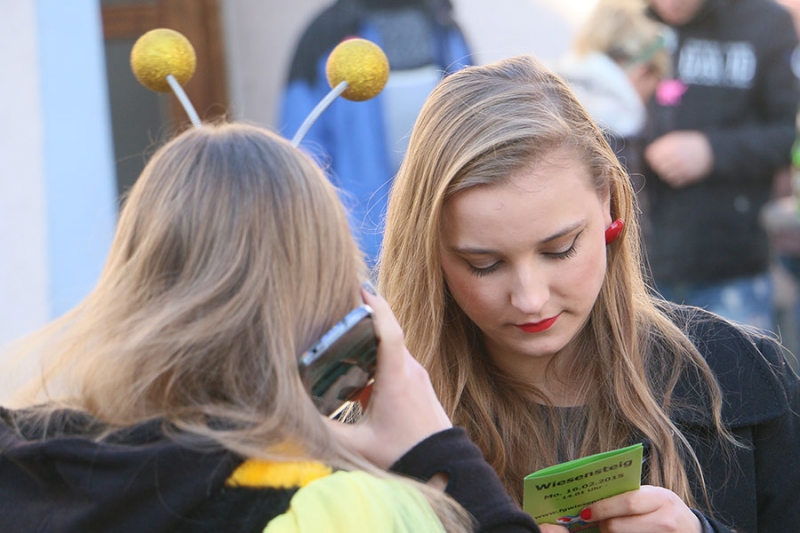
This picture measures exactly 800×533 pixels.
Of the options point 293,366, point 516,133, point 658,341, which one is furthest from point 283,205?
point 658,341

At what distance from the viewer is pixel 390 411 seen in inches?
61.9

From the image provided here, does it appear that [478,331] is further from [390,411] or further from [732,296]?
[732,296]

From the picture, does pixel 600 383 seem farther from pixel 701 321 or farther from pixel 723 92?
pixel 723 92

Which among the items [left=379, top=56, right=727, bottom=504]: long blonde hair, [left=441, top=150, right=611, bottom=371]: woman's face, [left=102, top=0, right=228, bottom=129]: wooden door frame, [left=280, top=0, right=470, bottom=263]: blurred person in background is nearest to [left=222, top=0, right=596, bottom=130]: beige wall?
[left=102, top=0, right=228, bottom=129]: wooden door frame

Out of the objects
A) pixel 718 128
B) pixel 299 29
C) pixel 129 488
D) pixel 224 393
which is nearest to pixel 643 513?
pixel 224 393

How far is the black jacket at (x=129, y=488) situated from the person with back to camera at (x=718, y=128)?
306cm

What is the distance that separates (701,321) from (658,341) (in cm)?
11

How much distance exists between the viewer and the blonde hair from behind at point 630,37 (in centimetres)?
412

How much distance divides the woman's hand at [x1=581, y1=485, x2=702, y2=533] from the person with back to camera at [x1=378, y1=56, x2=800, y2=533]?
0.15ft

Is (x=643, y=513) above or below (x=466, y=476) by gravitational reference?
below

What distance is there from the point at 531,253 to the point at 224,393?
25.6 inches

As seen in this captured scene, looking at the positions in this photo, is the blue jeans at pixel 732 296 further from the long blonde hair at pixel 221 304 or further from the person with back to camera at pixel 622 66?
→ the long blonde hair at pixel 221 304

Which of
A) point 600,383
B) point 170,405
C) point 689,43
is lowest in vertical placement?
point 600,383

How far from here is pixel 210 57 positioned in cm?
527
